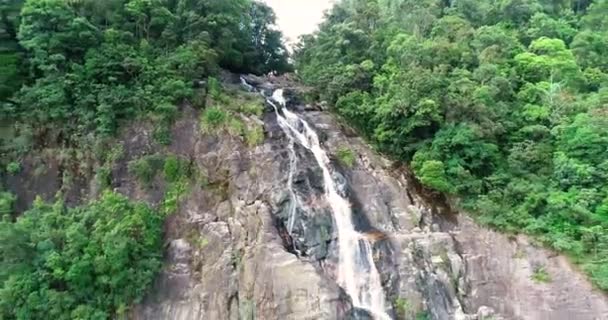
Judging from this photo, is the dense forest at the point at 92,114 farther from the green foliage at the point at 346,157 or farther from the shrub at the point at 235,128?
the green foliage at the point at 346,157

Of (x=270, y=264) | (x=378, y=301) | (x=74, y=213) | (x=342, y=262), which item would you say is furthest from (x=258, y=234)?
(x=74, y=213)

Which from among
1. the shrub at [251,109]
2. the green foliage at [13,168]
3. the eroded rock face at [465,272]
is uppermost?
the shrub at [251,109]

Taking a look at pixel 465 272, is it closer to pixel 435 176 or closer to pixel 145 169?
pixel 435 176

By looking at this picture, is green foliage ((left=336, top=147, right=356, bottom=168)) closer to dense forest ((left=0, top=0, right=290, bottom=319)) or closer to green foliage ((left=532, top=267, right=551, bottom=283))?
dense forest ((left=0, top=0, right=290, bottom=319))

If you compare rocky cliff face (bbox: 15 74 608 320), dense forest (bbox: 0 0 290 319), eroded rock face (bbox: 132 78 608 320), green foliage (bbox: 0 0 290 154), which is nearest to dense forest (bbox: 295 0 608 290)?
rocky cliff face (bbox: 15 74 608 320)

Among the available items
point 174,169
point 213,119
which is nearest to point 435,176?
point 213,119

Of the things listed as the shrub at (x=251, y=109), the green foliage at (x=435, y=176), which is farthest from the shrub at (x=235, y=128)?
the green foliage at (x=435, y=176)
